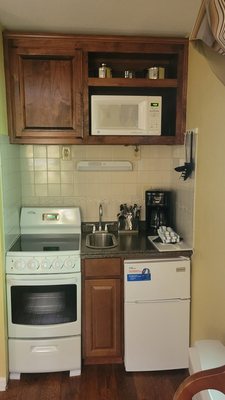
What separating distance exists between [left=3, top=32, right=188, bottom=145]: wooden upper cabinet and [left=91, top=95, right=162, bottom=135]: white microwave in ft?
0.16

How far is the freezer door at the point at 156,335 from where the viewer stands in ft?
7.26

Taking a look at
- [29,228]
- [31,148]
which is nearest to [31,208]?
[29,228]

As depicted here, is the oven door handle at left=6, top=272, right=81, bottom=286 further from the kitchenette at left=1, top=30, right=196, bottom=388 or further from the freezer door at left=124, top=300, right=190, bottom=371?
the freezer door at left=124, top=300, right=190, bottom=371

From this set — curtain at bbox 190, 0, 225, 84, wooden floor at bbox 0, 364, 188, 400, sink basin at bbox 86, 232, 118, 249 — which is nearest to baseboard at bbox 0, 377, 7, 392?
wooden floor at bbox 0, 364, 188, 400

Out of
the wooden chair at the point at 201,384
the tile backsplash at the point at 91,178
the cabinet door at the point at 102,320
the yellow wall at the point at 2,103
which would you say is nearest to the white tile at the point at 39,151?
the tile backsplash at the point at 91,178

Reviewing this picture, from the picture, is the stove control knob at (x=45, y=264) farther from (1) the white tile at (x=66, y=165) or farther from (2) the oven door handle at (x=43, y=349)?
(1) the white tile at (x=66, y=165)

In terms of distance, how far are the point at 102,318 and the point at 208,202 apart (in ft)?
3.64

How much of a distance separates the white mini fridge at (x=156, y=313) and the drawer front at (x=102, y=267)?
0.23ft

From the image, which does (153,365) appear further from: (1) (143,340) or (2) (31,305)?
(2) (31,305)

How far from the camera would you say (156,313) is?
2.21 meters

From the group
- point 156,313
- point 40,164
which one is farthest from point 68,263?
point 40,164

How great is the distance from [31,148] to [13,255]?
952 mm

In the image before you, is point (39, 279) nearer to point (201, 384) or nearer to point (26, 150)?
point (26, 150)

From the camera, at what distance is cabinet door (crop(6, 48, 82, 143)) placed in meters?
2.24
